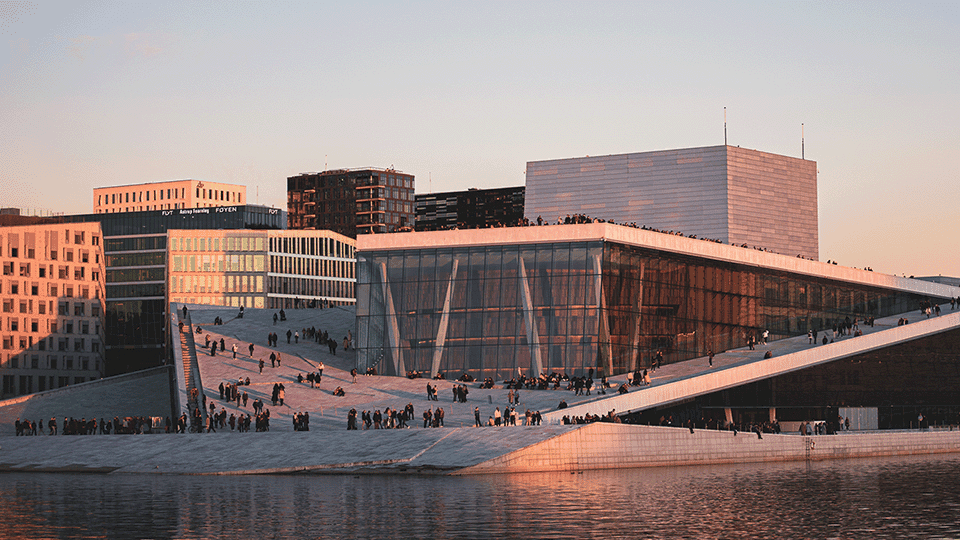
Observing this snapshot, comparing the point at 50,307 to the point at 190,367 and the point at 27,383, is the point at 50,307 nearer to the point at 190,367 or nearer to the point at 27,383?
the point at 27,383

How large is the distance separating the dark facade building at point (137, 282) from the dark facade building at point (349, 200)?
38.9 m

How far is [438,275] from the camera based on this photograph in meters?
71.6

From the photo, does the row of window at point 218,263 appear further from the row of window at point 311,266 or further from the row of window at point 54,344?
the row of window at point 54,344

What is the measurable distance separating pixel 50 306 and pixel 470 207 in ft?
277

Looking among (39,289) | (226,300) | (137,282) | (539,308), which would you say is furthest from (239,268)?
(539,308)

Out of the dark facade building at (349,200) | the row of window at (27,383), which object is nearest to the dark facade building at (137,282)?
the row of window at (27,383)

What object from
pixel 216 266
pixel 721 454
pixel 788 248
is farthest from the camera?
pixel 216 266

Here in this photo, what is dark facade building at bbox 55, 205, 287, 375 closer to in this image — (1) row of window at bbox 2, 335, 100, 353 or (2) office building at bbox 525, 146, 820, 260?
(1) row of window at bbox 2, 335, 100, 353

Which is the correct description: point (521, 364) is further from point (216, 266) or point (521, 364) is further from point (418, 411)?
point (216, 266)

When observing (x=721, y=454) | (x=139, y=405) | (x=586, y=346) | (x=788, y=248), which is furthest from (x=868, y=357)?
(x=139, y=405)

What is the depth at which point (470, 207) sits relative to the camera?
189 m

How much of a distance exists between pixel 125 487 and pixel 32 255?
253 feet

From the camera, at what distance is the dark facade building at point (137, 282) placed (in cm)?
13612

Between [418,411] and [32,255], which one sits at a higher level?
[32,255]
